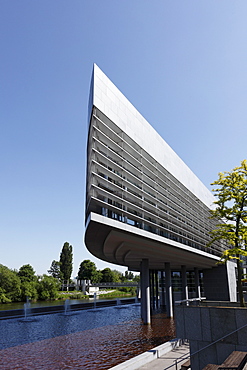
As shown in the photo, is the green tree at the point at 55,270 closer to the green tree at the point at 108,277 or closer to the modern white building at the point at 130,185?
the green tree at the point at 108,277

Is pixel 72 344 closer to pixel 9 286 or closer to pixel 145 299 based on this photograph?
pixel 145 299

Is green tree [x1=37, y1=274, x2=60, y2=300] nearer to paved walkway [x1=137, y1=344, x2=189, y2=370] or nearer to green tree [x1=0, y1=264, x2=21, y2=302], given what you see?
green tree [x1=0, y1=264, x2=21, y2=302]

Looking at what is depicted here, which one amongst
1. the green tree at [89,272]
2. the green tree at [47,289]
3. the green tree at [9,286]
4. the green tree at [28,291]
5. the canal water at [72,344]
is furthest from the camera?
the green tree at [89,272]

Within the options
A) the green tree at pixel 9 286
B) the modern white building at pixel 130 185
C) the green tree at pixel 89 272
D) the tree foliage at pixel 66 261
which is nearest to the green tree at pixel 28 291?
the green tree at pixel 9 286

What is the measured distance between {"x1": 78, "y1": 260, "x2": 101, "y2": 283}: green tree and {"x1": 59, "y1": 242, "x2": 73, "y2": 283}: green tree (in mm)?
7651

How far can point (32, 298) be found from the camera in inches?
2611

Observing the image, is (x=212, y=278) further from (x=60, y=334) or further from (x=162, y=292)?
(x=60, y=334)

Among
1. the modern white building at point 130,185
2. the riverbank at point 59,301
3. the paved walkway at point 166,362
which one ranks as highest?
the modern white building at point 130,185

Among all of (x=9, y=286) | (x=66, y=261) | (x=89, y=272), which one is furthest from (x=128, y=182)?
(x=89, y=272)

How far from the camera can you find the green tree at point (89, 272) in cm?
11931

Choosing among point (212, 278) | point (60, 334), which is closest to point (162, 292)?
point (212, 278)

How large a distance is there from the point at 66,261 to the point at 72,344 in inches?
3994

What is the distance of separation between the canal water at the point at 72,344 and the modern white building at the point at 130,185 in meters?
5.89

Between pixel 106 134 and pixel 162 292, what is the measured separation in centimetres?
3835
